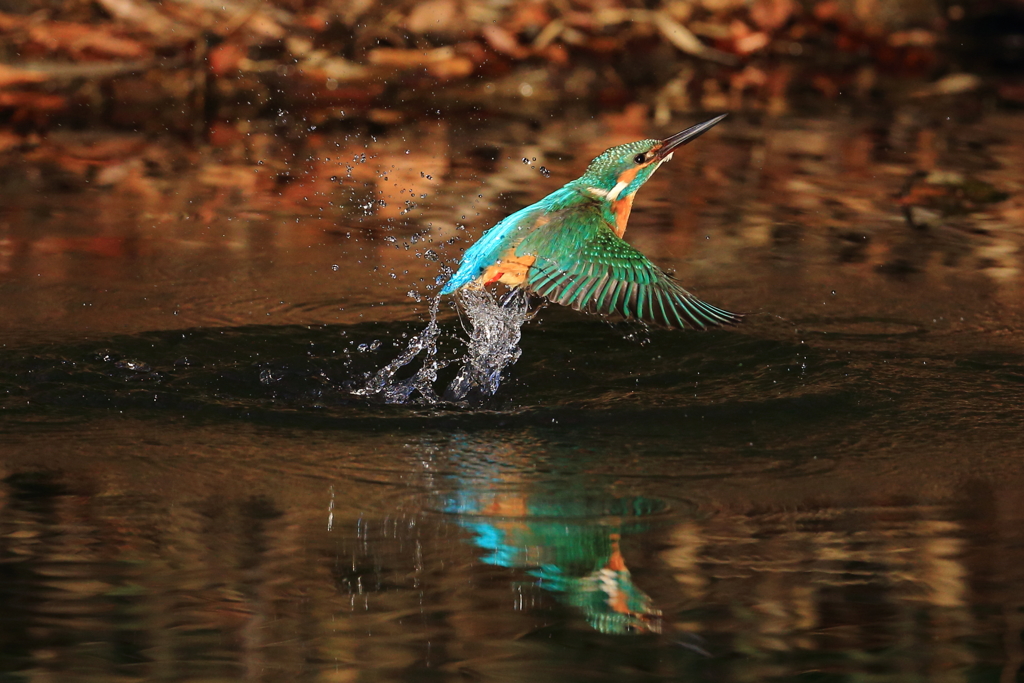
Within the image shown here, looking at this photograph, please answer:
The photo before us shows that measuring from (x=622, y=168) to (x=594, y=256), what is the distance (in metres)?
0.47

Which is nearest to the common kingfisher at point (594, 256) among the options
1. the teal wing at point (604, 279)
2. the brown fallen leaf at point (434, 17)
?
the teal wing at point (604, 279)

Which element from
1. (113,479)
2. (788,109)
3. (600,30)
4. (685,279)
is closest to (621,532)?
(113,479)

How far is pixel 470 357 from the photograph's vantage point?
5.08 m

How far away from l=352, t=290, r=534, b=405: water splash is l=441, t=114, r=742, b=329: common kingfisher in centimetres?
13

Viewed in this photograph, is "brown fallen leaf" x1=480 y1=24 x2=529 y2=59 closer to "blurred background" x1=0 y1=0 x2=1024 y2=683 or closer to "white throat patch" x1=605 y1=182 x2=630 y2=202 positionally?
"blurred background" x1=0 y1=0 x2=1024 y2=683

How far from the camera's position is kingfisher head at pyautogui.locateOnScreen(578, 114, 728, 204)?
4.88 metres

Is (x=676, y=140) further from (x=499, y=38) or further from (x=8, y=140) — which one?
(x=499, y=38)

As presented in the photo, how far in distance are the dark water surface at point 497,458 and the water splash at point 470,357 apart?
0.09m

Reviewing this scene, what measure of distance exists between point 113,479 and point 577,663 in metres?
1.56

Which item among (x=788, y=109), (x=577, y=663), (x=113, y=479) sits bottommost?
(x=577, y=663)

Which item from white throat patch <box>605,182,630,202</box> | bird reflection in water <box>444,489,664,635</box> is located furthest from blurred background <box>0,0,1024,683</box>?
white throat patch <box>605,182,630,202</box>

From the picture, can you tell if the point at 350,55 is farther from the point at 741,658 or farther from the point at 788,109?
the point at 741,658

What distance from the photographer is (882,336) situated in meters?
5.34

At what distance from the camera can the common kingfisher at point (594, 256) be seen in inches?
172
